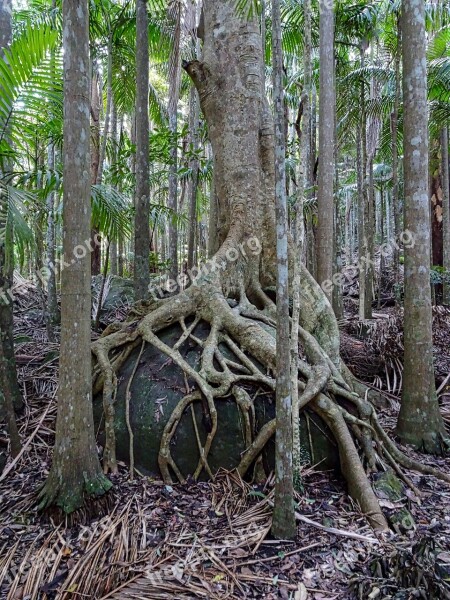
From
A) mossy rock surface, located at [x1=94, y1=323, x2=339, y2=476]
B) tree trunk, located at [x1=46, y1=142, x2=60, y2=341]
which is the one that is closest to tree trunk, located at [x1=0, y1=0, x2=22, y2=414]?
mossy rock surface, located at [x1=94, y1=323, x2=339, y2=476]

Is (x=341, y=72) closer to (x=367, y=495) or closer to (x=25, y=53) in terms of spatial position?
(x=25, y=53)

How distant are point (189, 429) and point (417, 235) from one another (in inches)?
110

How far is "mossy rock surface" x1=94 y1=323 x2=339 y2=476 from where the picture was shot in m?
3.32

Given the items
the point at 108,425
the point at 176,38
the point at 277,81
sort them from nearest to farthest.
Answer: the point at 277,81
the point at 108,425
the point at 176,38

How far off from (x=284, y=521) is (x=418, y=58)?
4.18 metres

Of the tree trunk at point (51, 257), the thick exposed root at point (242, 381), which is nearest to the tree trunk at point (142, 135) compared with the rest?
the thick exposed root at point (242, 381)

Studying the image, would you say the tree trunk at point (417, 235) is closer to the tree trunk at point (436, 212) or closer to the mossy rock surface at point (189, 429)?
the mossy rock surface at point (189, 429)

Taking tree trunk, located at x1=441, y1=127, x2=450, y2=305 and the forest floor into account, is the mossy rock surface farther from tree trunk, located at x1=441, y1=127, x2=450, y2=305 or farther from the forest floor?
tree trunk, located at x1=441, y1=127, x2=450, y2=305

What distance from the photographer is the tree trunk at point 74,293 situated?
2645mm

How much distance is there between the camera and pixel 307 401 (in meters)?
3.26

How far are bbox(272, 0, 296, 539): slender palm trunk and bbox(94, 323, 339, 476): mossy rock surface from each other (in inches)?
27.6

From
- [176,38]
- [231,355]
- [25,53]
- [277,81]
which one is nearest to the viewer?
[277,81]

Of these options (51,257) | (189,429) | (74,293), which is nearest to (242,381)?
(189,429)

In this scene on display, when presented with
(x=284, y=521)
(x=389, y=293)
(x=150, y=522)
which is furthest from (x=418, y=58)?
(x=389, y=293)
